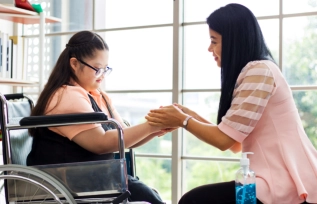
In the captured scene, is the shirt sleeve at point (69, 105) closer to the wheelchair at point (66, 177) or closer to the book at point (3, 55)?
the wheelchair at point (66, 177)

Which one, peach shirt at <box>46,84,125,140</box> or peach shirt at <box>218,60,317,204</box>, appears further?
peach shirt at <box>46,84,125,140</box>

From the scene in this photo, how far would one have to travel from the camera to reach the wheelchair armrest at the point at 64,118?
1734 millimetres

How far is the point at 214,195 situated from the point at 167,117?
39 centimetres

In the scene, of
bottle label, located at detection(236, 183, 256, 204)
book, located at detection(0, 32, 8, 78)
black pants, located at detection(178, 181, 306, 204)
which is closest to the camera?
bottle label, located at detection(236, 183, 256, 204)

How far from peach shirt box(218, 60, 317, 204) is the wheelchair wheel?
2.15 feet

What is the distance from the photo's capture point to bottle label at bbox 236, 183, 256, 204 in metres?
1.71

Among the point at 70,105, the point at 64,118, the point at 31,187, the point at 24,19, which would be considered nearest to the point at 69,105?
the point at 70,105

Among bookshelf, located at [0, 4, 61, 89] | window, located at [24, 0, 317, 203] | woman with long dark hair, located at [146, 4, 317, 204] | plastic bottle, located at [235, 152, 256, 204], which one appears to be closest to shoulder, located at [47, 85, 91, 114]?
woman with long dark hair, located at [146, 4, 317, 204]

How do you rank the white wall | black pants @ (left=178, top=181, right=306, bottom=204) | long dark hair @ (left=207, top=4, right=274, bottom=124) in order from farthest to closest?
the white wall → long dark hair @ (left=207, top=4, right=274, bottom=124) → black pants @ (left=178, top=181, right=306, bottom=204)

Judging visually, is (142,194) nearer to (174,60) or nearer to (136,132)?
(136,132)

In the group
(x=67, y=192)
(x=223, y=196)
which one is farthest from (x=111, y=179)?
(x=223, y=196)

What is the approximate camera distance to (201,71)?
3488 millimetres

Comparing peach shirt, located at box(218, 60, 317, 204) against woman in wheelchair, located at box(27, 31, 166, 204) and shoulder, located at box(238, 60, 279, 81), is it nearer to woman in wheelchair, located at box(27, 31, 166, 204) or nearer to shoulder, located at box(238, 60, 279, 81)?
shoulder, located at box(238, 60, 279, 81)

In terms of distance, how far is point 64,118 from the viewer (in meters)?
1.75
